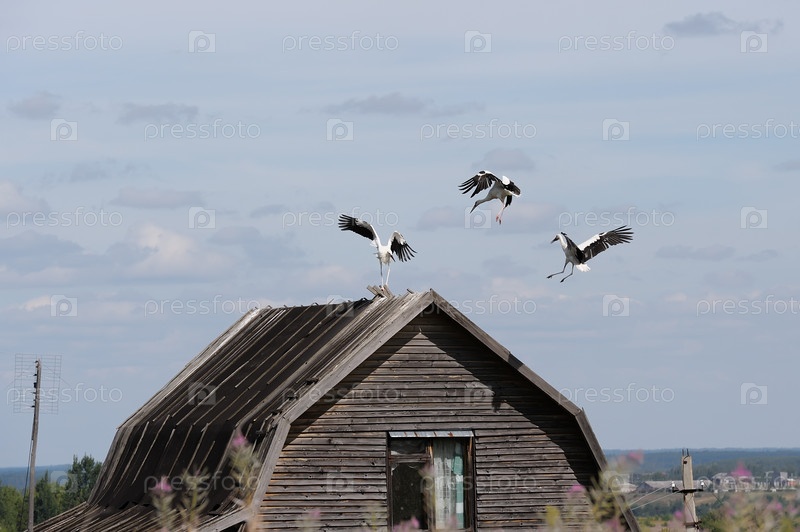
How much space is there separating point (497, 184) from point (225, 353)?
29.5ft

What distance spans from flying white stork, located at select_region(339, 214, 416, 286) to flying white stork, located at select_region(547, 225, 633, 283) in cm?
376

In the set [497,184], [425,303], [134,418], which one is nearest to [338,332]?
[425,303]

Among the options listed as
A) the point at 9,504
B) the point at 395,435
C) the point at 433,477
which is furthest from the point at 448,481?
the point at 9,504

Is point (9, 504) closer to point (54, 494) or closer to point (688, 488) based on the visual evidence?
point (54, 494)

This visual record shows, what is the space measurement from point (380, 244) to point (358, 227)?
553 millimetres

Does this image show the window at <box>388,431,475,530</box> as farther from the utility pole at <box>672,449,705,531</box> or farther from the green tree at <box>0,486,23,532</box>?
the green tree at <box>0,486,23,532</box>

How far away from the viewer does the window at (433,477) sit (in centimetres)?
2250

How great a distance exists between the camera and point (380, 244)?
24.2m

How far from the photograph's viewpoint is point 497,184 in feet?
72.8

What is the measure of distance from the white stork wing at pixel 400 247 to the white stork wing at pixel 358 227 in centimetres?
30

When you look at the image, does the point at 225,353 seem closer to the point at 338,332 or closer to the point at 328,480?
the point at 338,332

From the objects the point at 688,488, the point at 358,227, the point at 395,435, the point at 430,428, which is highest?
the point at 358,227

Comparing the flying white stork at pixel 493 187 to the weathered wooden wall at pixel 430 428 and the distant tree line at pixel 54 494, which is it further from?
the distant tree line at pixel 54 494

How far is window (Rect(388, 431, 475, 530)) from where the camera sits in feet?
73.8
